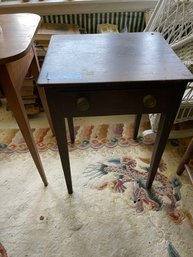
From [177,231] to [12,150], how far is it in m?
1.02

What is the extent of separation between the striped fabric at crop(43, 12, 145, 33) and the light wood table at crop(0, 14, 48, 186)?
0.61 metres

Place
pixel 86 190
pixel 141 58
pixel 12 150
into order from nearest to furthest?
pixel 141 58 < pixel 86 190 < pixel 12 150

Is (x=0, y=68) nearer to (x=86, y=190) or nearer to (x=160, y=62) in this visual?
(x=160, y=62)

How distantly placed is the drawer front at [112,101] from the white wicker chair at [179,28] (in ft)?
1.41

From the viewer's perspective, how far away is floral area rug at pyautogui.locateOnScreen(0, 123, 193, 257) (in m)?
0.87

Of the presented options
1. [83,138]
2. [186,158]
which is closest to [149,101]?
[186,158]

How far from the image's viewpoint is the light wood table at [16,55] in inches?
23.2

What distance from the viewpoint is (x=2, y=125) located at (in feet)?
4.74

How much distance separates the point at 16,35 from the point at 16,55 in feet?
0.56

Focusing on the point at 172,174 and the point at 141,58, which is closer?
the point at 141,58

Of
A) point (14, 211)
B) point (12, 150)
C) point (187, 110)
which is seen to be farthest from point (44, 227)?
point (187, 110)

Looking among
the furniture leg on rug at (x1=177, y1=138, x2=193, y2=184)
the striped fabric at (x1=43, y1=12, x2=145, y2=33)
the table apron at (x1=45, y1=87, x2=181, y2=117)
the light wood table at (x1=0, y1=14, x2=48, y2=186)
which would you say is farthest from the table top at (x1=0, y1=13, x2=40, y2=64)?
the furniture leg on rug at (x1=177, y1=138, x2=193, y2=184)

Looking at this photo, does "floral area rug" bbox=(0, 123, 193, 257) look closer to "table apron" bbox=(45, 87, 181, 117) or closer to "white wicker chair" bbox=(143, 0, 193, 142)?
"white wicker chair" bbox=(143, 0, 193, 142)

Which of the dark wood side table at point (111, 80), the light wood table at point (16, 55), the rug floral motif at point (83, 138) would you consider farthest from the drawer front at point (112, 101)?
the rug floral motif at point (83, 138)
